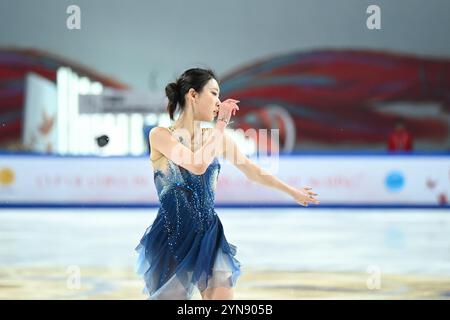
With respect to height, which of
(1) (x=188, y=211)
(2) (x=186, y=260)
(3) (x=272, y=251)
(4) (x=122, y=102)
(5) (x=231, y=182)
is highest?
(4) (x=122, y=102)

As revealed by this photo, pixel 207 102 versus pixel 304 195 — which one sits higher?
pixel 207 102

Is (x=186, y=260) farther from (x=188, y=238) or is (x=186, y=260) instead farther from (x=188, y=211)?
(x=188, y=211)

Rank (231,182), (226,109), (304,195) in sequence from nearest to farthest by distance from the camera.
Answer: (226,109)
(304,195)
(231,182)

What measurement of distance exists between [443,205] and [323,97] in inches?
218

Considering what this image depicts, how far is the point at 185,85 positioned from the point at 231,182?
871 centimetres

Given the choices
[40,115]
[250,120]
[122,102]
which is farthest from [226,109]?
[250,120]

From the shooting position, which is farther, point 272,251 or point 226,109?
point 272,251

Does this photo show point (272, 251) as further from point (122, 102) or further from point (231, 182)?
point (122, 102)

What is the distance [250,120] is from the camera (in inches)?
632

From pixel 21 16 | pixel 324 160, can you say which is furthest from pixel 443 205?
pixel 21 16

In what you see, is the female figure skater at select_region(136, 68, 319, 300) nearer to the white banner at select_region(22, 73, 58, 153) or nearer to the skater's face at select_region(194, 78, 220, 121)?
the skater's face at select_region(194, 78, 220, 121)

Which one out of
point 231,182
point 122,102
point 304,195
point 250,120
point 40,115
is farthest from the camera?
point 250,120

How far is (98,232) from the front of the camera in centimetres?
836

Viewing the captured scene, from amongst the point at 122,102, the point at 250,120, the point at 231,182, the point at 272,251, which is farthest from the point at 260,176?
the point at 250,120
